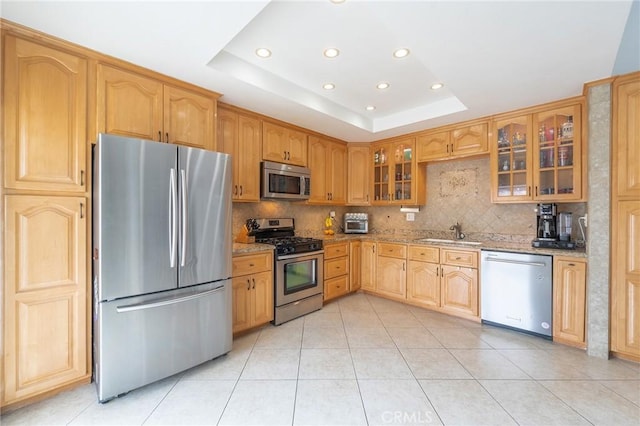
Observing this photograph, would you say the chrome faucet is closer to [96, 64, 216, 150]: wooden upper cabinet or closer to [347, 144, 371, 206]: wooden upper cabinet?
[347, 144, 371, 206]: wooden upper cabinet

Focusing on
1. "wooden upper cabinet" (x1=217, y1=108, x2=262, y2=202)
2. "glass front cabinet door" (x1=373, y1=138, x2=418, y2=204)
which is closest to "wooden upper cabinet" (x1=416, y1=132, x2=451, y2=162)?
"glass front cabinet door" (x1=373, y1=138, x2=418, y2=204)

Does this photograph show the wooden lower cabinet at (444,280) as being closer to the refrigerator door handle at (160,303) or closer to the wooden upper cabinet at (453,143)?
the wooden upper cabinet at (453,143)

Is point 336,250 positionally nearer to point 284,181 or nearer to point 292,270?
point 292,270

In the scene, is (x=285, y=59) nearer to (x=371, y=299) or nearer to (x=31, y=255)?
(x=31, y=255)

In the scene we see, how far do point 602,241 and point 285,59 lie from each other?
10.4 ft

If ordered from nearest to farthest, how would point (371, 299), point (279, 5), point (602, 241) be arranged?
point (279, 5)
point (602, 241)
point (371, 299)

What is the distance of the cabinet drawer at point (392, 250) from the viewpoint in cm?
377

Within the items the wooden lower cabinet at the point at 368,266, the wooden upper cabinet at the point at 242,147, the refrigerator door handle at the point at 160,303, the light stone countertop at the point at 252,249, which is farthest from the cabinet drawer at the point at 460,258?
the refrigerator door handle at the point at 160,303

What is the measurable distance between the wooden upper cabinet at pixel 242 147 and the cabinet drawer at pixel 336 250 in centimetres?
120

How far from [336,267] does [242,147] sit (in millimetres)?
2048

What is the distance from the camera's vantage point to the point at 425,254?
3539 mm

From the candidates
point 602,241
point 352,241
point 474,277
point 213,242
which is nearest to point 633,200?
point 602,241

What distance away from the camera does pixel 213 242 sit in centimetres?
222

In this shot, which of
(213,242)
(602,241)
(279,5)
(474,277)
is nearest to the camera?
(279,5)
